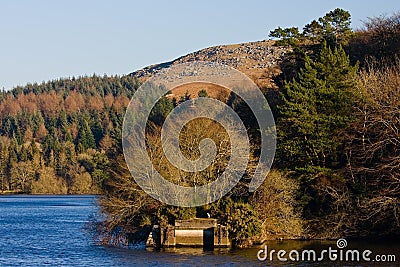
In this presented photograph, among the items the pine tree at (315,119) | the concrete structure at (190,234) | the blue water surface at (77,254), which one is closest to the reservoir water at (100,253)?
the blue water surface at (77,254)

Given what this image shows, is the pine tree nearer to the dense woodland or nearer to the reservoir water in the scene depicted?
the dense woodland

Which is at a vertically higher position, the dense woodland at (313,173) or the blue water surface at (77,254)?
the dense woodland at (313,173)

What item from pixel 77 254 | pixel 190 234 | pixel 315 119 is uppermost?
pixel 315 119

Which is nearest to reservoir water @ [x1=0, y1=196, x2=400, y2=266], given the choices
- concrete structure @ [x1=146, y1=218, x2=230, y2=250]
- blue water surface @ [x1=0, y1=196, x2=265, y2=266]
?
blue water surface @ [x1=0, y1=196, x2=265, y2=266]

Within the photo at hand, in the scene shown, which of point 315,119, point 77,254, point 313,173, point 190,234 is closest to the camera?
point 77,254

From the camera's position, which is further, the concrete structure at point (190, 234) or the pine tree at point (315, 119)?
the pine tree at point (315, 119)

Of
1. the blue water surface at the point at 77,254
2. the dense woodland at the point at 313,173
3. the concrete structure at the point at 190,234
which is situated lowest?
the blue water surface at the point at 77,254

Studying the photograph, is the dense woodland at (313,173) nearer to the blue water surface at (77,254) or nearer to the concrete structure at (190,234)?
the concrete structure at (190,234)

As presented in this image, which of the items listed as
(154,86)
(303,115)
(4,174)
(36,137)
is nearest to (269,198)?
(303,115)

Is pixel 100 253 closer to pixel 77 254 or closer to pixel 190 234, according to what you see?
pixel 77 254

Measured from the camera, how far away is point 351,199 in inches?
1783

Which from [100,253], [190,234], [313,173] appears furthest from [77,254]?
[313,173]

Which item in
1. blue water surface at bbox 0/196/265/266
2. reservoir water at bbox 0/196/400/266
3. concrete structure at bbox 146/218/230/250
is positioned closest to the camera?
reservoir water at bbox 0/196/400/266

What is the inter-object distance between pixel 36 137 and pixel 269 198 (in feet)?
450
